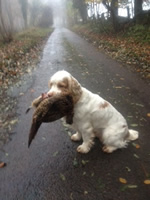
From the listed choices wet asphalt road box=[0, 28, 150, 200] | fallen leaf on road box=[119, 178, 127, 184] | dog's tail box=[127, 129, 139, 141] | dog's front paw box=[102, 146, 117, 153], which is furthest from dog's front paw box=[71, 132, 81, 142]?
fallen leaf on road box=[119, 178, 127, 184]

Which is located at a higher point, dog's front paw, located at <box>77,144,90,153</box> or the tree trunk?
the tree trunk

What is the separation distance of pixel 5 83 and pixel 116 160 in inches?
227

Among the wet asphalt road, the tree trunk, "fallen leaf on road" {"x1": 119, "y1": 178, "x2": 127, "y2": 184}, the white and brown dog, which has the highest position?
the tree trunk

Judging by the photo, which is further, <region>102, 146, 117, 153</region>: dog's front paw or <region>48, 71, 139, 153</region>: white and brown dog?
<region>102, 146, 117, 153</region>: dog's front paw

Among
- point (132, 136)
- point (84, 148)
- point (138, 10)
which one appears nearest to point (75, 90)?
point (84, 148)

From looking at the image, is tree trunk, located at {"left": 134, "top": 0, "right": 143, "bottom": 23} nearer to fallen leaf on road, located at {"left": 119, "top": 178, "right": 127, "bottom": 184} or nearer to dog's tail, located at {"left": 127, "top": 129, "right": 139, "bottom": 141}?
dog's tail, located at {"left": 127, "top": 129, "right": 139, "bottom": 141}

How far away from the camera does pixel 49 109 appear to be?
3117 mm

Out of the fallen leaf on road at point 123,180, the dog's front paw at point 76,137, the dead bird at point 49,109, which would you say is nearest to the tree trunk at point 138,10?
the dog's front paw at point 76,137

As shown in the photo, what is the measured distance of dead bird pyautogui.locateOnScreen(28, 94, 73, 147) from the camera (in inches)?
120

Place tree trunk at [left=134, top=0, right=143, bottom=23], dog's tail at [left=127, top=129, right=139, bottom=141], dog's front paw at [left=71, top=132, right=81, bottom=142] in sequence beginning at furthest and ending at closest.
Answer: tree trunk at [left=134, top=0, right=143, bottom=23] → dog's front paw at [left=71, top=132, right=81, bottom=142] → dog's tail at [left=127, top=129, right=139, bottom=141]

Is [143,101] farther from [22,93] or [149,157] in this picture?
[22,93]

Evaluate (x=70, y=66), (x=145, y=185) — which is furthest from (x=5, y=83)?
(x=145, y=185)

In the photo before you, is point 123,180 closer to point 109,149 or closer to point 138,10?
point 109,149

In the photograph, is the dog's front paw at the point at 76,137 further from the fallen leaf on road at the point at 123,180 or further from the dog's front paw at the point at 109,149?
the fallen leaf on road at the point at 123,180
